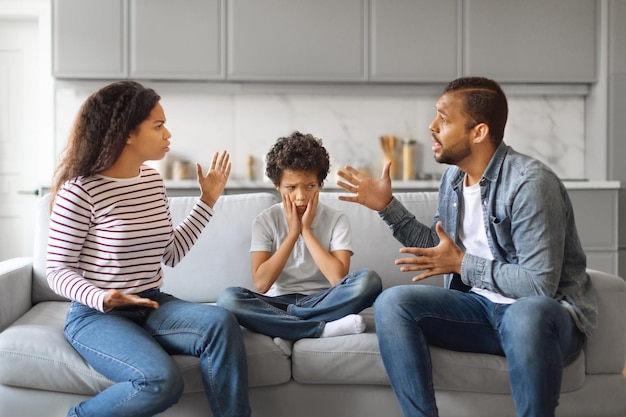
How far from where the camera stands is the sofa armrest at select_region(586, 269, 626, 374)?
2.18 metres

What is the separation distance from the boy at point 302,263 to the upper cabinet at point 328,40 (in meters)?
2.13

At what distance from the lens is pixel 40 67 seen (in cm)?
504

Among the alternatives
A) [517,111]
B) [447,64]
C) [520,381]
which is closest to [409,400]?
[520,381]

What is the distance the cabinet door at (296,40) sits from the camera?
460 cm

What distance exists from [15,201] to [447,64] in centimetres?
303

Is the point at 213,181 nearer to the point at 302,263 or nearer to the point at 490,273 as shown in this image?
the point at 302,263

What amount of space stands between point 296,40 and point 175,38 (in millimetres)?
750

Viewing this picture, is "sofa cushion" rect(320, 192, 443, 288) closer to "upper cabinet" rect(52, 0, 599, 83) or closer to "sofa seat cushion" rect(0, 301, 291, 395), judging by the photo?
"sofa seat cushion" rect(0, 301, 291, 395)

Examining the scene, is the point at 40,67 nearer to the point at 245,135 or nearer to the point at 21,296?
the point at 245,135

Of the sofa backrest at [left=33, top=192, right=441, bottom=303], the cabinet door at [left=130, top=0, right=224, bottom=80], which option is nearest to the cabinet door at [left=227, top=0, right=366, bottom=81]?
the cabinet door at [left=130, top=0, right=224, bottom=80]

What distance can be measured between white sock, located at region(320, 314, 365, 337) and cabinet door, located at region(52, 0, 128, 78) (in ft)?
9.71

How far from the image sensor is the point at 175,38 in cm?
458

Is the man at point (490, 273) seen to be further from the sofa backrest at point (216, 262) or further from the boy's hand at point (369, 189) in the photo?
the sofa backrest at point (216, 262)

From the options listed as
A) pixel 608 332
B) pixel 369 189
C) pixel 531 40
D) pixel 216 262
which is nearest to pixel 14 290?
pixel 216 262
